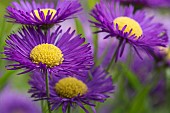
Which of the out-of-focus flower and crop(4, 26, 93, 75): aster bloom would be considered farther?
the out-of-focus flower

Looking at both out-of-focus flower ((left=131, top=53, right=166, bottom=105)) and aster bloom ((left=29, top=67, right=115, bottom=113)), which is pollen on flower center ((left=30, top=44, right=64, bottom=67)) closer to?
aster bloom ((left=29, top=67, right=115, bottom=113))

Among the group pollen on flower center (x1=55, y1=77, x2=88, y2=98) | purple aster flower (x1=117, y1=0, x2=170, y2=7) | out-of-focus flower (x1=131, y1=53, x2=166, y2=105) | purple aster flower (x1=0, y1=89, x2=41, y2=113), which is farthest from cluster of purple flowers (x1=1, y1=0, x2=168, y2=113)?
out-of-focus flower (x1=131, y1=53, x2=166, y2=105)

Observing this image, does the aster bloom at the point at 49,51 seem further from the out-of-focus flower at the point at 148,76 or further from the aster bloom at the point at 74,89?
the out-of-focus flower at the point at 148,76

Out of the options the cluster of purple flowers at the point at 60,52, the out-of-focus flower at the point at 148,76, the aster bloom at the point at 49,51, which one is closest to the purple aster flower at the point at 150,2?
the out-of-focus flower at the point at 148,76

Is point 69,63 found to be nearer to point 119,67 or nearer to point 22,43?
point 22,43

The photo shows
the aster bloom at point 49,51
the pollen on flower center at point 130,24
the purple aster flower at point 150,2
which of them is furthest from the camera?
the purple aster flower at point 150,2

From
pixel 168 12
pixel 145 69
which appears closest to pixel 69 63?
pixel 145 69

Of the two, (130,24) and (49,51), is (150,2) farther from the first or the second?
(49,51)

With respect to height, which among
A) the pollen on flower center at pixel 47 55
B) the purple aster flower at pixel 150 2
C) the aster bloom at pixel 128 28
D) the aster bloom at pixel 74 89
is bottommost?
the aster bloom at pixel 74 89
